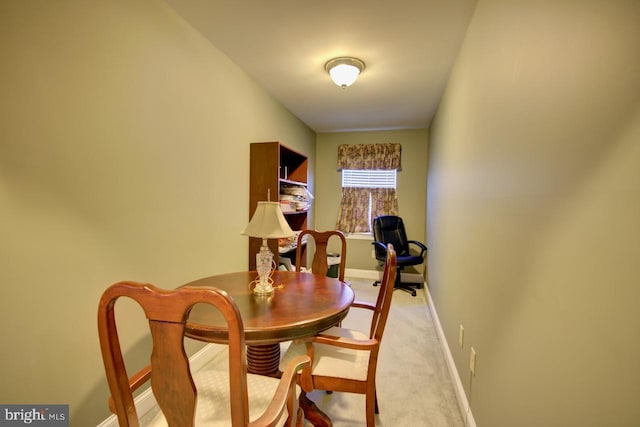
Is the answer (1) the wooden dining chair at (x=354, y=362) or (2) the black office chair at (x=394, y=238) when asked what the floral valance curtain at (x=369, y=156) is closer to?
(2) the black office chair at (x=394, y=238)

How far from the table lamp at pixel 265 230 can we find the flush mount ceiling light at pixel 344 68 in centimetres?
148

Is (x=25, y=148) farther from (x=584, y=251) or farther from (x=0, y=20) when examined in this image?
(x=584, y=251)

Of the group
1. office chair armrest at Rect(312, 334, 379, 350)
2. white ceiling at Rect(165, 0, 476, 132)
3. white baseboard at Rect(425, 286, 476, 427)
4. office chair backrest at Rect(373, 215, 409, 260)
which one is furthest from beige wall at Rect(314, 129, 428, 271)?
office chair armrest at Rect(312, 334, 379, 350)

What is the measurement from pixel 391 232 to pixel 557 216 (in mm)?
3506

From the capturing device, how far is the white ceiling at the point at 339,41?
1750 millimetres

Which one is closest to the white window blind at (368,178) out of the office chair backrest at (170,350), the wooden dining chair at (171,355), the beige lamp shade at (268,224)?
the beige lamp shade at (268,224)

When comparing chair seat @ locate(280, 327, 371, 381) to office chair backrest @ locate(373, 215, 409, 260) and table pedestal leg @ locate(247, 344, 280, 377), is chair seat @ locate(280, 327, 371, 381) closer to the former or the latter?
table pedestal leg @ locate(247, 344, 280, 377)

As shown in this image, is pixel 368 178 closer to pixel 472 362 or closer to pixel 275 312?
pixel 472 362

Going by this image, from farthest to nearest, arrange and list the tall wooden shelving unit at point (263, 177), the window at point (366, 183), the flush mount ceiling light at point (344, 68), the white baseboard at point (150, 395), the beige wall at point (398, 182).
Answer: the window at point (366, 183) < the beige wall at point (398, 182) < the tall wooden shelving unit at point (263, 177) < the flush mount ceiling light at point (344, 68) < the white baseboard at point (150, 395)

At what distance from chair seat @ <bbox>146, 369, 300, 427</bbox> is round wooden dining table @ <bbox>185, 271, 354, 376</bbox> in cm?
15

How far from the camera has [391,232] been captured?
4289mm

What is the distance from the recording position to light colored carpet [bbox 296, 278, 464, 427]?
5.35 feet

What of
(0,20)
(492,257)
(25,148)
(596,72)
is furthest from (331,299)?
(0,20)

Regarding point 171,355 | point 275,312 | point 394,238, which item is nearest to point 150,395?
point 275,312
